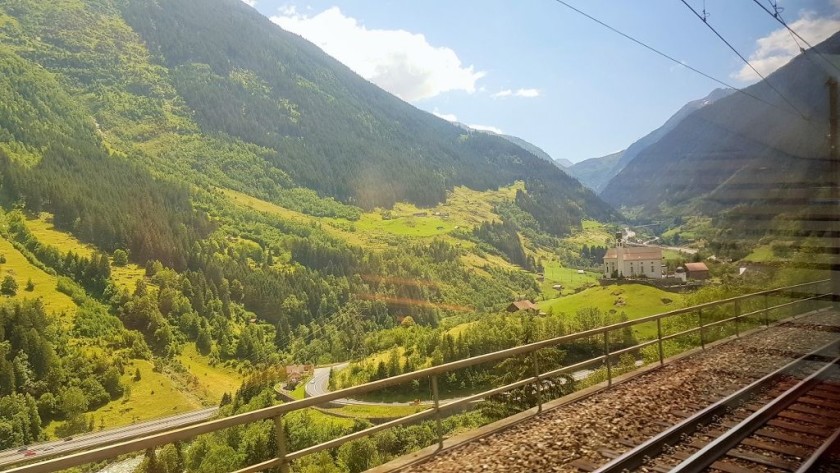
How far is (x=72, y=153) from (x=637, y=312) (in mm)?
200704

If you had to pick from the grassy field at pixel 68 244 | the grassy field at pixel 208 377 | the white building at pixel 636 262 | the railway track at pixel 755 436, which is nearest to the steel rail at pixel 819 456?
the railway track at pixel 755 436

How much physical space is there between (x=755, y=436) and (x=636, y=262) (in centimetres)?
10634

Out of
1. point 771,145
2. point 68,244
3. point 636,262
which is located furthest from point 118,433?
point 771,145

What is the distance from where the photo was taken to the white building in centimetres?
10031

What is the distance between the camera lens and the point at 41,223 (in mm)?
158125

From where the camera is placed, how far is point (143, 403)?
368 ft

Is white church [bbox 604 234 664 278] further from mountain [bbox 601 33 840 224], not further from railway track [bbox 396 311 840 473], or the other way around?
railway track [bbox 396 311 840 473]

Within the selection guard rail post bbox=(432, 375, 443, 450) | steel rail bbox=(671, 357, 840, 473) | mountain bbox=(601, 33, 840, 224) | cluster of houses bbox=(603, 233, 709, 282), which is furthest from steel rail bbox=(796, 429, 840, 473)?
cluster of houses bbox=(603, 233, 709, 282)

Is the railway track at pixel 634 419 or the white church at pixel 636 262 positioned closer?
the railway track at pixel 634 419

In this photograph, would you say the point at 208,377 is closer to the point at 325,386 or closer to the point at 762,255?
the point at 325,386

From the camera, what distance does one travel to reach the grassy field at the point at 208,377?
118m

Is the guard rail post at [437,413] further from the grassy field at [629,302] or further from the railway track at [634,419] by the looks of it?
the grassy field at [629,302]

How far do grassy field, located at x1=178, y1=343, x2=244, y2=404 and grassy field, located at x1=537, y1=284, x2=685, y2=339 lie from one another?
80.0 metres

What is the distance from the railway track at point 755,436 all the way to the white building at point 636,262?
318ft
